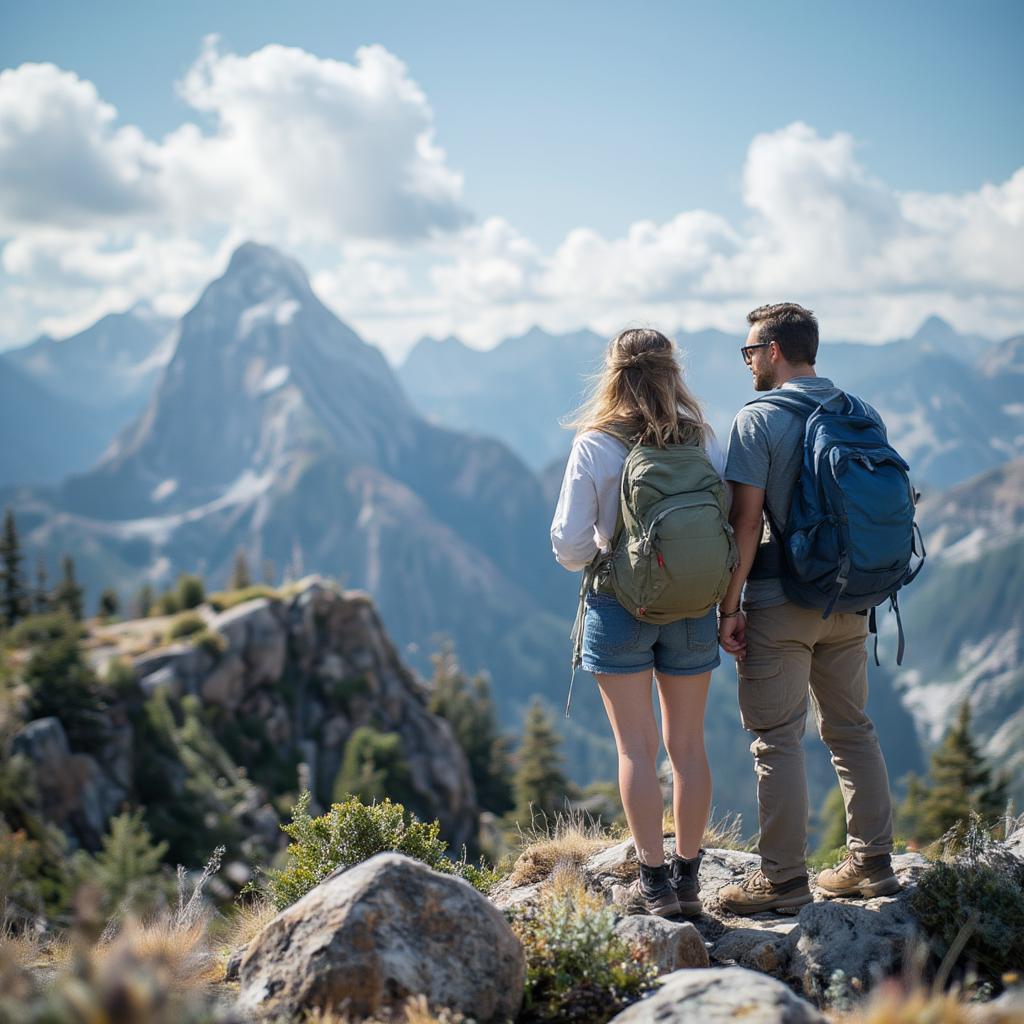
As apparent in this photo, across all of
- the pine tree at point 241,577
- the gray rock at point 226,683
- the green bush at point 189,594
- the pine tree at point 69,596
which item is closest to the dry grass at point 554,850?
the gray rock at point 226,683

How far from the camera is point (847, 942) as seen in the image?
5.16 metres

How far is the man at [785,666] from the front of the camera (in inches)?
214

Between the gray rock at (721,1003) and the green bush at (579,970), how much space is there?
0.75ft

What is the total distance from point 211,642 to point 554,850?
122 ft

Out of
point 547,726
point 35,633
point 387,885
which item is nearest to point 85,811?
point 35,633

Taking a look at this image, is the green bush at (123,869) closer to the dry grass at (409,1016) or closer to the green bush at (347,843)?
the green bush at (347,843)

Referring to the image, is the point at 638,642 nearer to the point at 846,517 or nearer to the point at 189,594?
the point at 846,517

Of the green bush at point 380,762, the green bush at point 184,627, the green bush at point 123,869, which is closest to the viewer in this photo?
the green bush at point 123,869

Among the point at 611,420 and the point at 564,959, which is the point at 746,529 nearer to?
the point at 611,420

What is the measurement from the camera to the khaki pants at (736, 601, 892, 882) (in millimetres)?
5516

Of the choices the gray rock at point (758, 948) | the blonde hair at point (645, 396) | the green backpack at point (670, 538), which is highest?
the blonde hair at point (645, 396)

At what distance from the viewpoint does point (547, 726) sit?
4488 cm

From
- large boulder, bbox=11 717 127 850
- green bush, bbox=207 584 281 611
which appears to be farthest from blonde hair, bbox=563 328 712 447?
green bush, bbox=207 584 281 611

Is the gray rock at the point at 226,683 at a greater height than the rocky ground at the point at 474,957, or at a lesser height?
lesser
